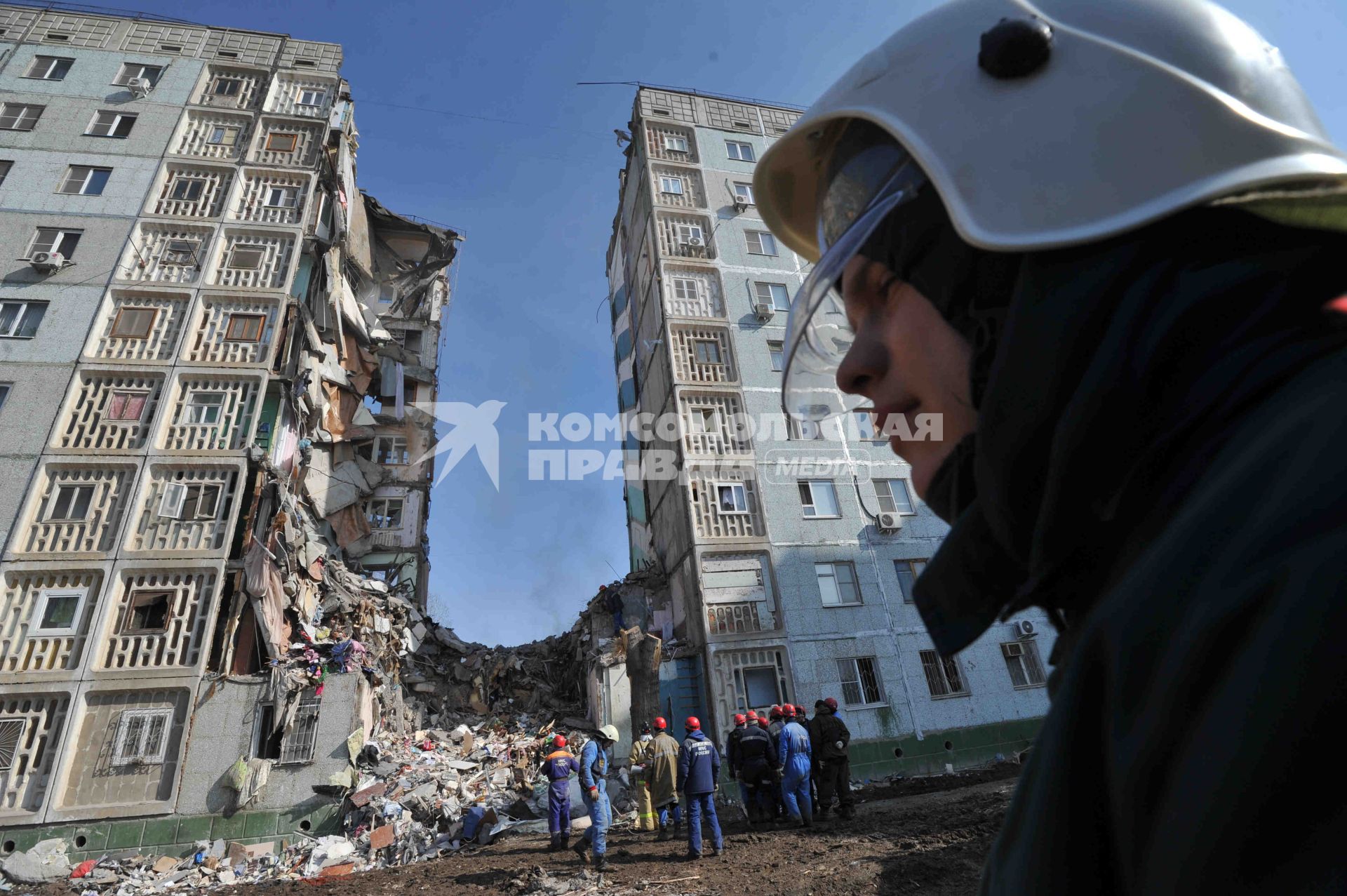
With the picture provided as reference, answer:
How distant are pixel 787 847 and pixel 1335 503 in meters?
9.68

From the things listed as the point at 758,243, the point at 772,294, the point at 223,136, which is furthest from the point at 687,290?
the point at 223,136

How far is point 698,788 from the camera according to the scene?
8.49 meters

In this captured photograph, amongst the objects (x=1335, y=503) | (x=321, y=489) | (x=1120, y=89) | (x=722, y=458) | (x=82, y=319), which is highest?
(x=82, y=319)

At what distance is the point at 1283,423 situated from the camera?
436 mm

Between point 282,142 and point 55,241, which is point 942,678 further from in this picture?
point 55,241

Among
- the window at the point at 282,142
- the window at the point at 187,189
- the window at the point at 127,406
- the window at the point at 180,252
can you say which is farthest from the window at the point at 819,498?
the window at the point at 187,189

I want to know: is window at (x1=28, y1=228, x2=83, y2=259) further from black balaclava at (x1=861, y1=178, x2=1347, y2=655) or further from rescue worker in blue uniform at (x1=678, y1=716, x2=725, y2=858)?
black balaclava at (x1=861, y1=178, x2=1347, y2=655)

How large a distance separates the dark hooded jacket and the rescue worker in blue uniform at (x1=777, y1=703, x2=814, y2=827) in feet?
33.5

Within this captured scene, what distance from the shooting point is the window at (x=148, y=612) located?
527 inches

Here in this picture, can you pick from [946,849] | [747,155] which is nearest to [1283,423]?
[946,849]

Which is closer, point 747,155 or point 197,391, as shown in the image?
point 197,391

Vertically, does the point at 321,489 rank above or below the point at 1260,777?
above

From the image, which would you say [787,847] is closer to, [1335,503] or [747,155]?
[1335,503]

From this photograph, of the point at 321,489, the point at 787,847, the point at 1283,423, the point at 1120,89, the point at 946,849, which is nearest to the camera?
the point at 1283,423
